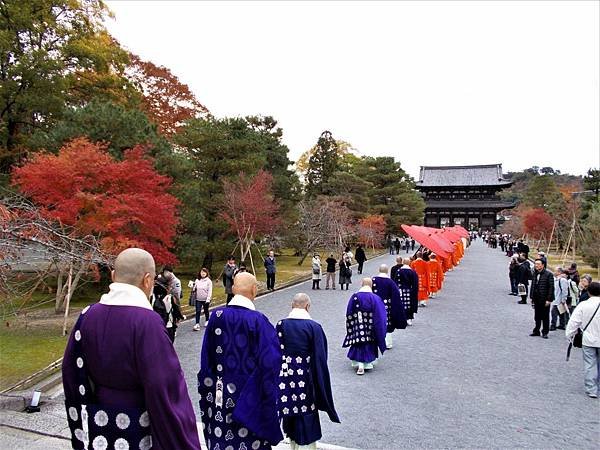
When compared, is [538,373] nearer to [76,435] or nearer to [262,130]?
[76,435]

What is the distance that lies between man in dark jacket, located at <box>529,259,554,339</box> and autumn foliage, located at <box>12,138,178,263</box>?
349 inches

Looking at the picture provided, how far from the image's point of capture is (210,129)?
20.7m

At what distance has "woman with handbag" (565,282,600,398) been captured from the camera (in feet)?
20.5

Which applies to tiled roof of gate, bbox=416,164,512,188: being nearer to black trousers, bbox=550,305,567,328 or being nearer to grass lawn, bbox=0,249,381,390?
grass lawn, bbox=0,249,381,390

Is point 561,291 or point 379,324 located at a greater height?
point 561,291

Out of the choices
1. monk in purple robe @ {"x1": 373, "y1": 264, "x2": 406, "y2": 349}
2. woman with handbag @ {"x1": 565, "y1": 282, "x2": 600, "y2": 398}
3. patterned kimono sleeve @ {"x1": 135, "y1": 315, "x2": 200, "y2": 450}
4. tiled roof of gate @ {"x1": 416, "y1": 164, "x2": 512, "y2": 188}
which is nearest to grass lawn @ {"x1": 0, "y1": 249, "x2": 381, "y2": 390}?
patterned kimono sleeve @ {"x1": 135, "y1": 315, "x2": 200, "y2": 450}

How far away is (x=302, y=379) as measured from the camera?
14.8ft

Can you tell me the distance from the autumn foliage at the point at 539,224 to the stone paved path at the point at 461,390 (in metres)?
30.6

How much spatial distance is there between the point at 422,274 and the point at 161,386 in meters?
12.5

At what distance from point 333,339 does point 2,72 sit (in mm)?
15448

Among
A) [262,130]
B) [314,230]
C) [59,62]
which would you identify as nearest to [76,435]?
[59,62]

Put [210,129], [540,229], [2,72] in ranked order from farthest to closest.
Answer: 1. [540,229]
2. [210,129]
3. [2,72]

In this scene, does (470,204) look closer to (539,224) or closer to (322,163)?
(539,224)

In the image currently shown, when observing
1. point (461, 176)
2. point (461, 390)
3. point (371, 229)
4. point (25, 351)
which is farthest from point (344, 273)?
point (461, 176)
